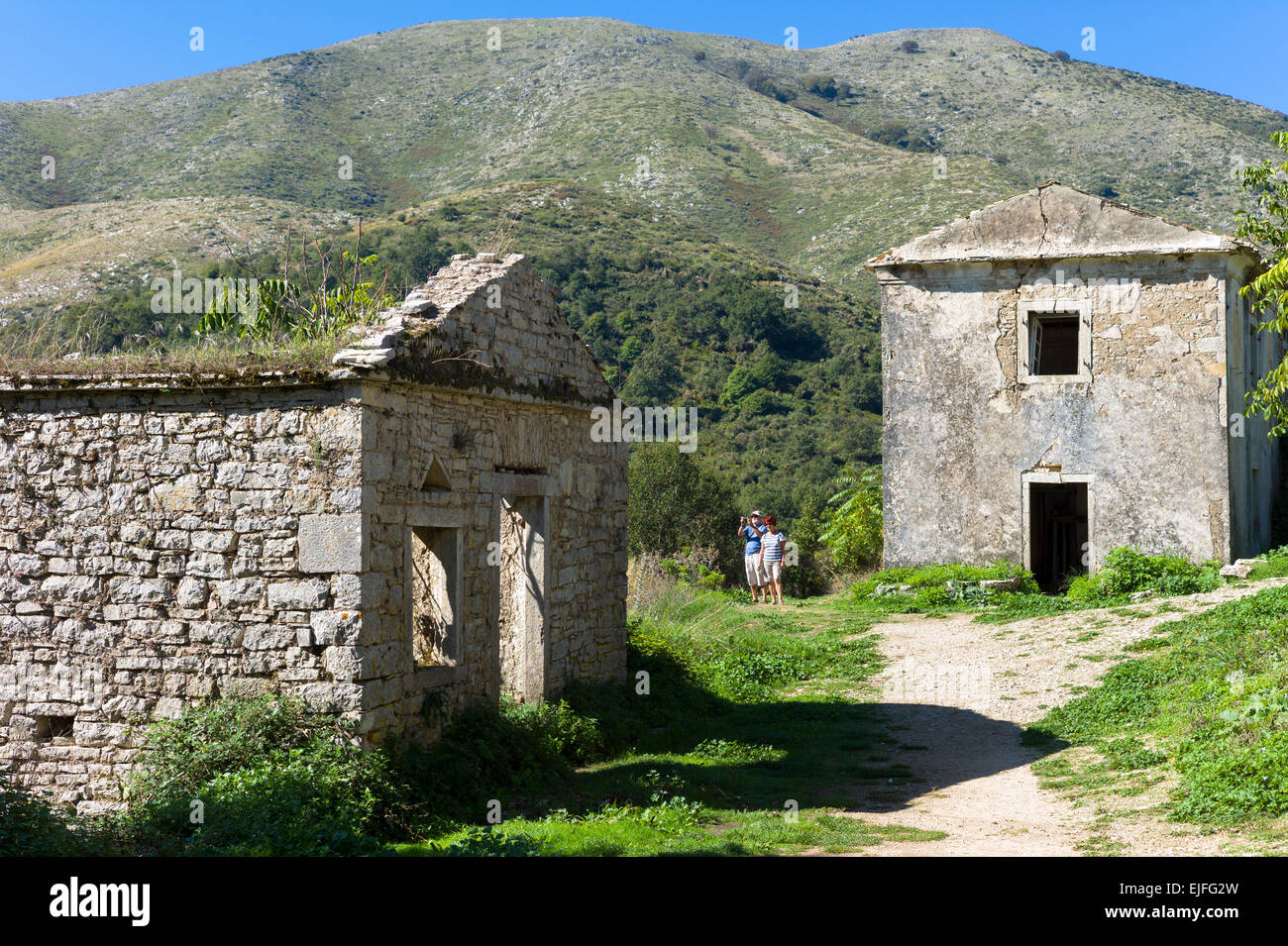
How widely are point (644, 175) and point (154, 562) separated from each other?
154 ft

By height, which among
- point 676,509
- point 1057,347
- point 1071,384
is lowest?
point 676,509

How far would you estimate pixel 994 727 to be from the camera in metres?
10.7

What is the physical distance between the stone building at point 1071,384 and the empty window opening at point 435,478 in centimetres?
1094

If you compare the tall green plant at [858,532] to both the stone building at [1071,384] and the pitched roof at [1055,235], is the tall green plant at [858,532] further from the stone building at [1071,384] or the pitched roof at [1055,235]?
the pitched roof at [1055,235]

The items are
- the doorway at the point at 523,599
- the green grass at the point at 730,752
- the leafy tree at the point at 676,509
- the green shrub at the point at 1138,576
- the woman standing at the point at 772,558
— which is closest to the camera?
the green grass at the point at 730,752

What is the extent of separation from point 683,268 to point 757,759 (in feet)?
115

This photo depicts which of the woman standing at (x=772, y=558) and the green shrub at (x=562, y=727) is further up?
the woman standing at (x=772, y=558)

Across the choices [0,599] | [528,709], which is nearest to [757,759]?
[528,709]

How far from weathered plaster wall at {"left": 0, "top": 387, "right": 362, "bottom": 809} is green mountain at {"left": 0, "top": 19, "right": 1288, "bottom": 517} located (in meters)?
18.6

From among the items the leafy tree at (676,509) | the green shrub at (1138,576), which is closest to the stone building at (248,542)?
the green shrub at (1138,576)

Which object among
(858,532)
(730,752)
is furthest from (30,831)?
(858,532)

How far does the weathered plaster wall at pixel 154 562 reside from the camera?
7246 millimetres

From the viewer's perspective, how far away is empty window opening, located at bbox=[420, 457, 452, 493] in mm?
8117

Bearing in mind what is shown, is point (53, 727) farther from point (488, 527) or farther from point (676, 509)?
point (676, 509)
